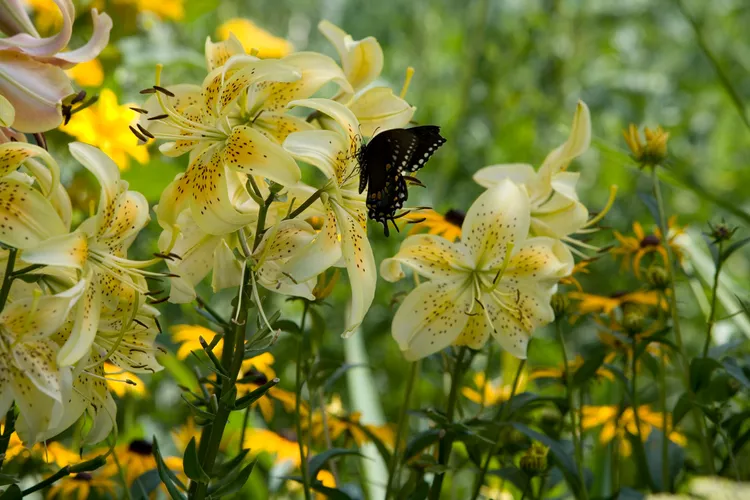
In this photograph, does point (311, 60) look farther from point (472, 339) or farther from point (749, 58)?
point (749, 58)

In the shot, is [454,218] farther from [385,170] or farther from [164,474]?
[164,474]

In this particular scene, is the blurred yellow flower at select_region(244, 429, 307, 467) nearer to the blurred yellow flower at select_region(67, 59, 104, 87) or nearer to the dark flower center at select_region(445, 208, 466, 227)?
the dark flower center at select_region(445, 208, 466, 227)

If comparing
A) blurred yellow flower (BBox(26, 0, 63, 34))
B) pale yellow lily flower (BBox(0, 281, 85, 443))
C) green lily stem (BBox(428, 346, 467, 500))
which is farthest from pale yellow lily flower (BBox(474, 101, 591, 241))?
blurred yellow flower (BBox(26, 0, 63, 34))

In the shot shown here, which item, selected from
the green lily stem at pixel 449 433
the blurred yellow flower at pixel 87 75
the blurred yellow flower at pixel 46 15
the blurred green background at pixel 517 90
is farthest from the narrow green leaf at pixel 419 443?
the blurred yellow flower at pixel 46 15

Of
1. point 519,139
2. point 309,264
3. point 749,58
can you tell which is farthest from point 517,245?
point 749,58

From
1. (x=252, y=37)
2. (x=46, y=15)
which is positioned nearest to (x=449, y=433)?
(x=46, y=15)
